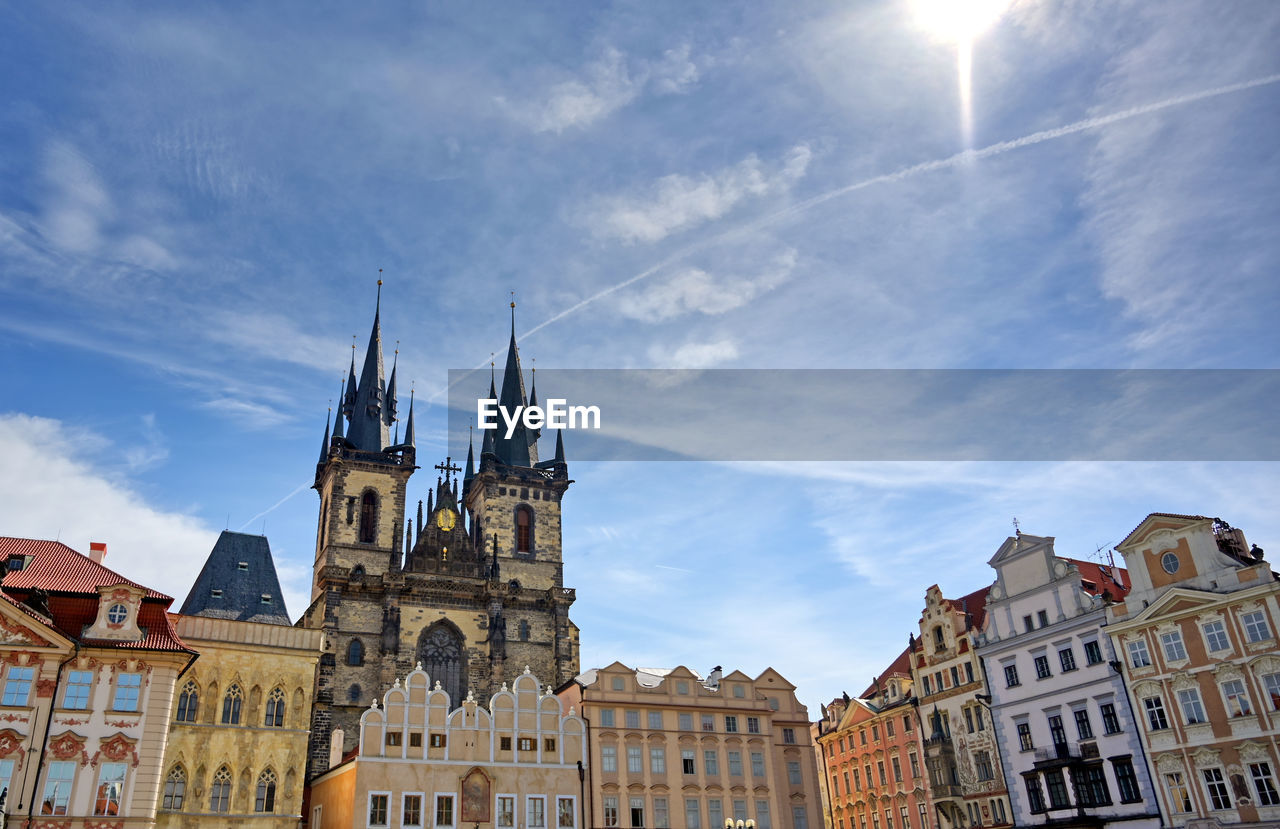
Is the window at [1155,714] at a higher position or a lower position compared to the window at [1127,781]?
higher

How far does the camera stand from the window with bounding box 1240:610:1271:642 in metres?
36.3

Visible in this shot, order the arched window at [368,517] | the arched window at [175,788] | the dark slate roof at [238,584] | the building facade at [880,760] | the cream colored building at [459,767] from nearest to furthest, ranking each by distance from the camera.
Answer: the arched window at [175,788] → the cream colored building at [459,767] → the building facade at [880,760] → the dark slate roof at [238,584] → the arched window at [368,517]

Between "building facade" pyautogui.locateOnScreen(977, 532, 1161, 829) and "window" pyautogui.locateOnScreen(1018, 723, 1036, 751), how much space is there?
0.15 feet

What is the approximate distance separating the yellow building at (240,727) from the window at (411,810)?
4363 mm

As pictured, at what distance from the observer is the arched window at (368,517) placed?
62906 mm

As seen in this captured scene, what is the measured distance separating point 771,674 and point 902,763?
7.86 m

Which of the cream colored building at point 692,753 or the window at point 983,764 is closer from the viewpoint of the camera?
the window at point 983,764

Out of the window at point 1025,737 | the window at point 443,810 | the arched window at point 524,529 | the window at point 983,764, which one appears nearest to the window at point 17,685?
the window at point 443,810

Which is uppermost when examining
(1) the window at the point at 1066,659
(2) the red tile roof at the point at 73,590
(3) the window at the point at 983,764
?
(2) the red tile roof at the point at 73,590

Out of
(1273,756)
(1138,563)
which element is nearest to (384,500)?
(1138,563)

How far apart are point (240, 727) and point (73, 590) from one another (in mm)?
8875

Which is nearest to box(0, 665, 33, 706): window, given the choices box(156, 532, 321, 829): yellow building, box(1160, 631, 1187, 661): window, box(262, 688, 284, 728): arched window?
box(156, 532, 321, 829): yellow building

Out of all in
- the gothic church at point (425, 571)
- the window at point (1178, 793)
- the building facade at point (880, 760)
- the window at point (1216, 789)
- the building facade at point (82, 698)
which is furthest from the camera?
the gothic church at point (425, 571)

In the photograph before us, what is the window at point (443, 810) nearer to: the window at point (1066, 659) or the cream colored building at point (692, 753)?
the cream colored building at point (692, 753)
